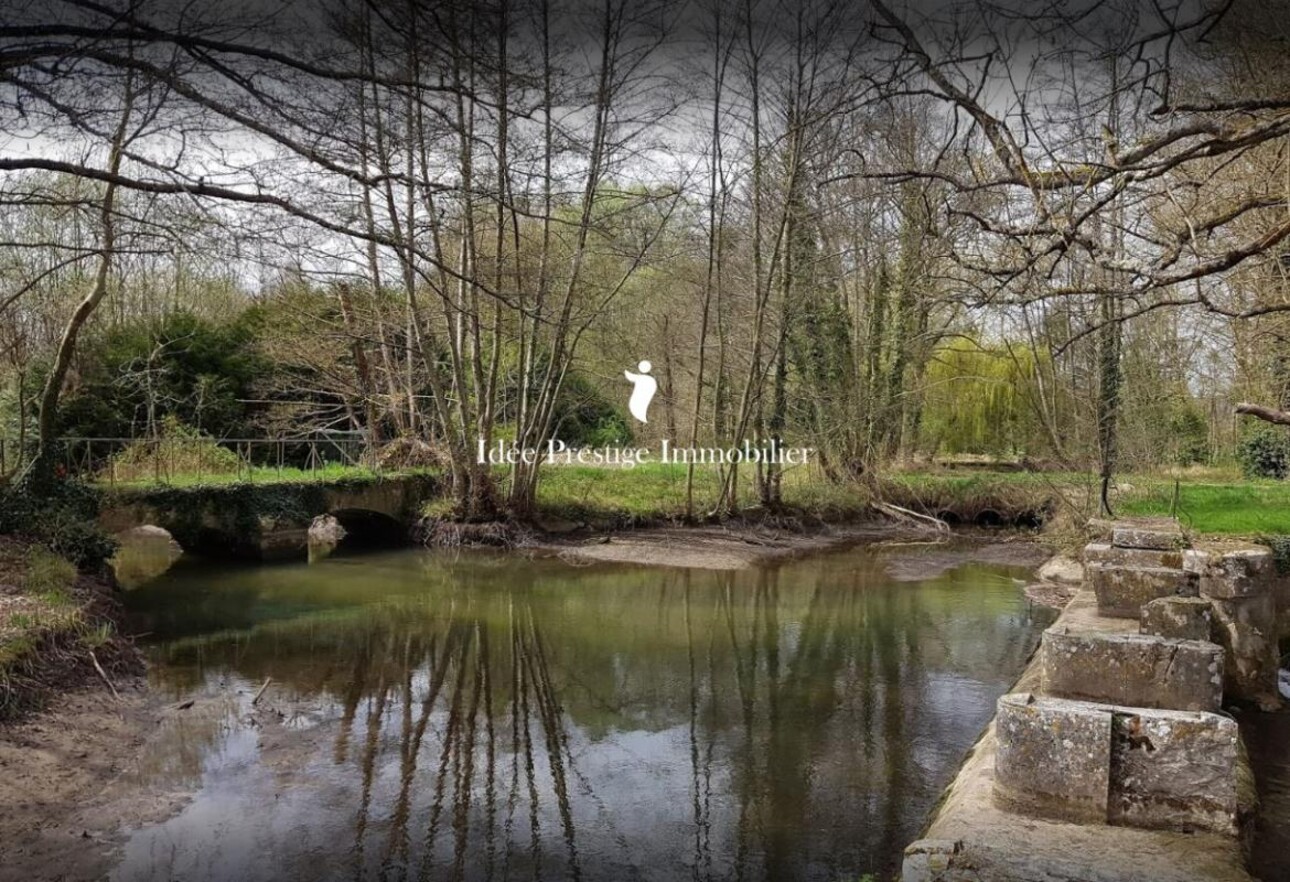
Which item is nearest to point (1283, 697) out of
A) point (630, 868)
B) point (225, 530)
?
point (630, 868)

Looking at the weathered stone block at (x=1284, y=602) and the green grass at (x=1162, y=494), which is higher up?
the green grass at (x=1162, y=494)

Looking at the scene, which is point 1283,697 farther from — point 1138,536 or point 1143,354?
point 1143,354

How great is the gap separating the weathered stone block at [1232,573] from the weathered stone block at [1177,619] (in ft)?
5.81

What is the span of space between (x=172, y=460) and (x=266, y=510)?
252cm

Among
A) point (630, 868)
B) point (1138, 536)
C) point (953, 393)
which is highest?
point (953, 393)

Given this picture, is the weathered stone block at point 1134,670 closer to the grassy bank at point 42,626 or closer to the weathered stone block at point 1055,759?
the weathered stone block at point 1055,759

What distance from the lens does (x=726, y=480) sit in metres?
21.0

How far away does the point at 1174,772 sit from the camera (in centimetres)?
390

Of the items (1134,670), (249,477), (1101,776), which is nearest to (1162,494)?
(1134,670)

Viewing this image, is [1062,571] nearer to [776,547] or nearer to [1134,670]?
[776,547]

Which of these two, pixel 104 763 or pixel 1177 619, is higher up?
pixel 1177 619

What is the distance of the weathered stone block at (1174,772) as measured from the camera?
3.85 metres

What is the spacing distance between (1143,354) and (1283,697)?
13.7 meters

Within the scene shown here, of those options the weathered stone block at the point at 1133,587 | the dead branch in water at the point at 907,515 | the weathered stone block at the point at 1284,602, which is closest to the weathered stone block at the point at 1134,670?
the weathered stone block at the point at 1133,587
